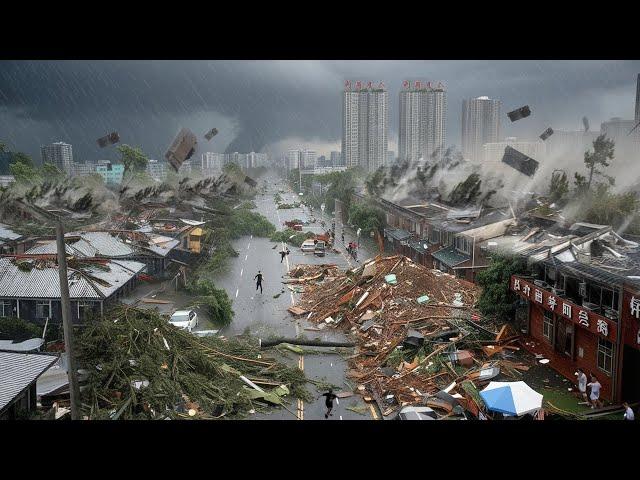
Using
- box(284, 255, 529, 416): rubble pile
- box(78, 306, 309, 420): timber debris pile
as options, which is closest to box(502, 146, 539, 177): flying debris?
box(284, 255, 529, 416): rubble pile

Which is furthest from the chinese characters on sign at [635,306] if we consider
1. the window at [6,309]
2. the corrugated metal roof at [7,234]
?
the corrugated metal roof at [7,234]

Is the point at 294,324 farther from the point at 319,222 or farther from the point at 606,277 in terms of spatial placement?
the point at 319,222

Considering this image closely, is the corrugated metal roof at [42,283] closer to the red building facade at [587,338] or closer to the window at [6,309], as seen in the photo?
the window at [6,309]

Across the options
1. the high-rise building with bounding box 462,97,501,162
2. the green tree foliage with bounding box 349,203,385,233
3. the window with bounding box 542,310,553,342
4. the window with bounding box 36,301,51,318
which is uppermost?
the high-rise building with bounding box 462,97,501,162

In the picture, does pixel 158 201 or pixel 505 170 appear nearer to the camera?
pixel 505 170

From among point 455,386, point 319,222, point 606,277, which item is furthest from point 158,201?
point 606,277

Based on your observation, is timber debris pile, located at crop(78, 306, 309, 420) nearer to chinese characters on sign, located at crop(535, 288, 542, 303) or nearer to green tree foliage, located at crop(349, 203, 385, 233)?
chinese characters on sign, located at crop(535, 288, 542, 303)
